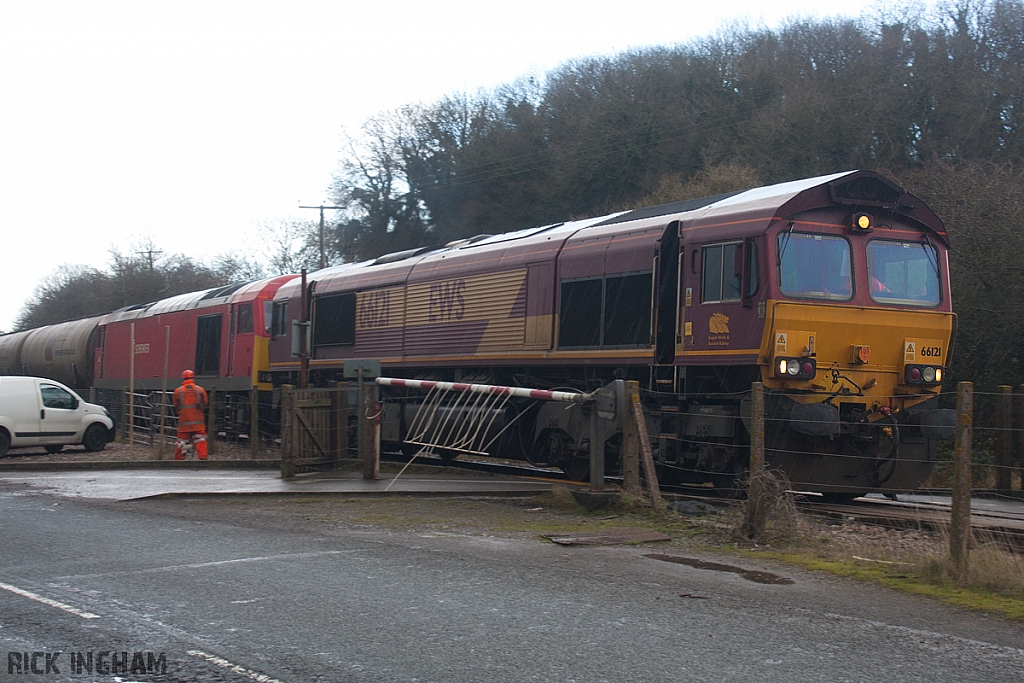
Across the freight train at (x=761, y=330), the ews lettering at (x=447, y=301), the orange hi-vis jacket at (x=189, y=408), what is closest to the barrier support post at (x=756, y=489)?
the freight train at (x=761, y=330)

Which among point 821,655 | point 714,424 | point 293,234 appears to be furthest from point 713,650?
point 293,234

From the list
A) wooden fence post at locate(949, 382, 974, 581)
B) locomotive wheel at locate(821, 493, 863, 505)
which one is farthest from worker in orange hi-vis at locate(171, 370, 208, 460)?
wooden fence post at locate(949, 382, 974, 581)

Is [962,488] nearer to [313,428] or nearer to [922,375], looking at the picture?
[922,375]

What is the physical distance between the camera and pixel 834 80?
1540 inches

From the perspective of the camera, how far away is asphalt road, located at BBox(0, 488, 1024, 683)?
189 inches

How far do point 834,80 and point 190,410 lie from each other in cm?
3109

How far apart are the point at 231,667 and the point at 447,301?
11.6m

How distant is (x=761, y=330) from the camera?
420 inches

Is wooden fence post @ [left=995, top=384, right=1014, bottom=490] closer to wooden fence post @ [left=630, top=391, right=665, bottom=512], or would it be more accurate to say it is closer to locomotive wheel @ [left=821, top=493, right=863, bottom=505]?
locomotive wheel @ [left=821, top=493, right=863, bottom=505]

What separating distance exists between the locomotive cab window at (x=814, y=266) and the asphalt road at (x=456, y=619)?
4130 millimetres

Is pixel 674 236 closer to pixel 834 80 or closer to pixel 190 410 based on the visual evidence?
pixel 190 410

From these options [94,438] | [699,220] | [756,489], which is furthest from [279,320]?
[756,489]

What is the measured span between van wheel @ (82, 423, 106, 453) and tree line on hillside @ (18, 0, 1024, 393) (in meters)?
18.1

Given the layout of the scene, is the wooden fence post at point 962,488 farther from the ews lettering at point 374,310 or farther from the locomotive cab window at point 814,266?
the ews lettering at point 374,310
